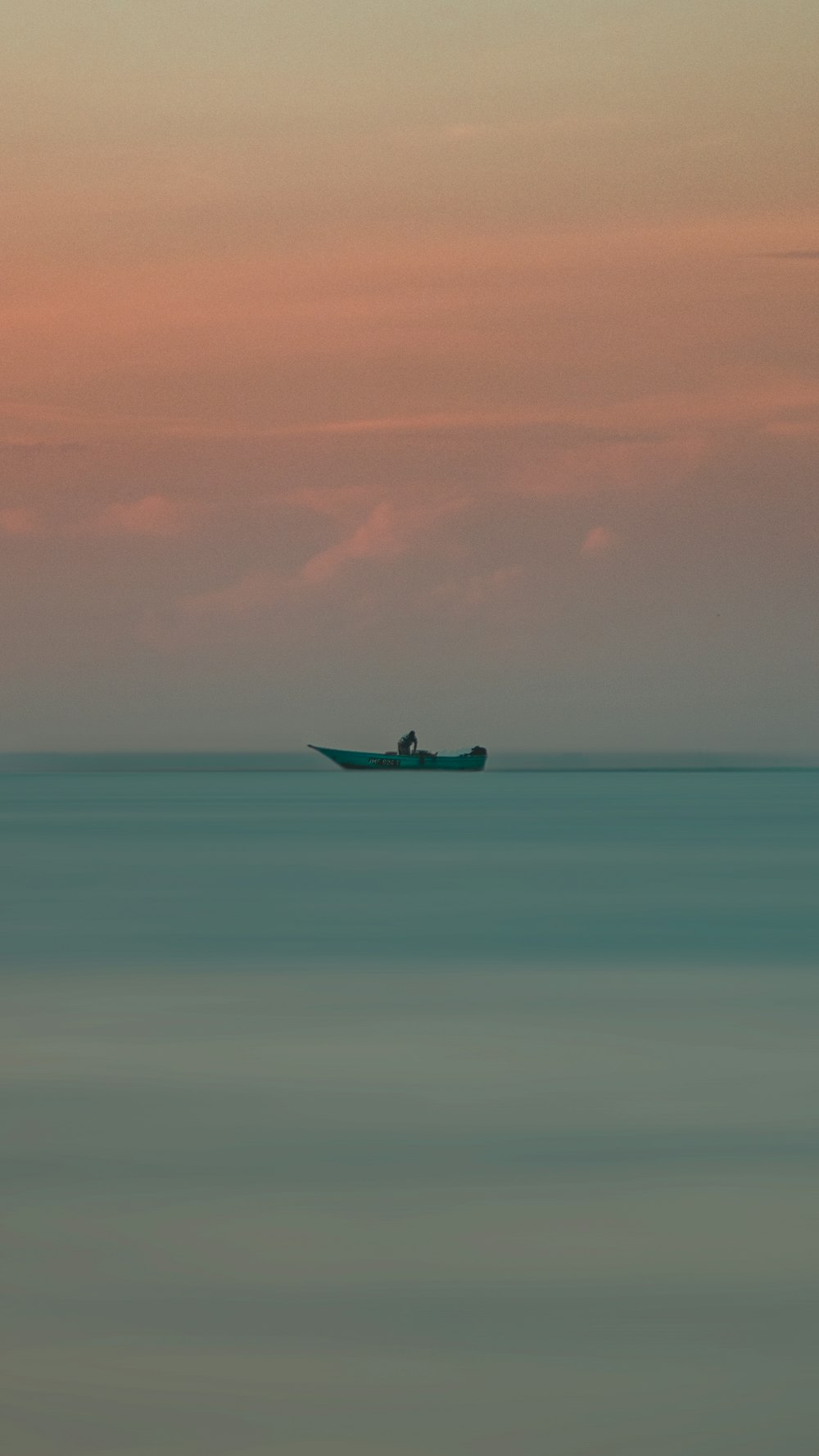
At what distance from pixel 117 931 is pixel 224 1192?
23.2 meters

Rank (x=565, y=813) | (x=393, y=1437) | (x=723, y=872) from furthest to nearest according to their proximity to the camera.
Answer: (x=565, y=813) → (x=723, y=872) → (x=393, y=1437)

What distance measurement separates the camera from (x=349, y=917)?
39.8m

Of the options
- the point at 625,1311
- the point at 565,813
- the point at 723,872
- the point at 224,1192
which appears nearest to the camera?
the point at 625,1311

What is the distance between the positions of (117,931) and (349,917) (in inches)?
214

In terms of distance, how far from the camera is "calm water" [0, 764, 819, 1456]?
909 cm

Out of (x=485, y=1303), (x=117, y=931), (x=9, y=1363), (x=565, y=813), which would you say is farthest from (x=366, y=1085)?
(x=565, y=813)

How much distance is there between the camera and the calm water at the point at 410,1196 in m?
9.09

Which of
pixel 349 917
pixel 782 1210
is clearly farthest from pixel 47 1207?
pixel 349 917

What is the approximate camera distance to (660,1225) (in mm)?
12312

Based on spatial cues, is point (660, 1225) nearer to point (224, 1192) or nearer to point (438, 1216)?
point (438, 1216)

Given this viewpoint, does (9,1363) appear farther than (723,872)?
No

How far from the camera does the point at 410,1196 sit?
13.2 meters

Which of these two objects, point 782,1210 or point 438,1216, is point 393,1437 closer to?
point 438,1216

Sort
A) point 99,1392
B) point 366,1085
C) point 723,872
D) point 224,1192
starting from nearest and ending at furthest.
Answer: point 99,1392, point 224,1192, point 366,1085, point 723,872
